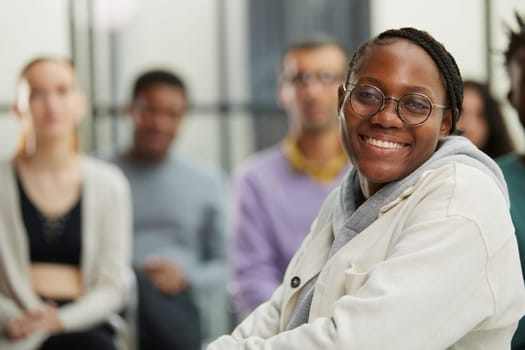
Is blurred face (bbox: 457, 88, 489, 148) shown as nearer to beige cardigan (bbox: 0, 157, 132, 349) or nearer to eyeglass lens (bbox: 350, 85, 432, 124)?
beige cardigan (bbox: 0, 157, 132, 349)

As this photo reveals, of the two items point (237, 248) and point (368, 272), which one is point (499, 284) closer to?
point (368, 272)

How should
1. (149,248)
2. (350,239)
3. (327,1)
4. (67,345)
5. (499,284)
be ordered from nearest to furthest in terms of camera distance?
1. (499,284)
2. (350,239)
3. (67,345)
4. (149,248)
5. (327,1)

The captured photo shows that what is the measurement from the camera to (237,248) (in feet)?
9.45

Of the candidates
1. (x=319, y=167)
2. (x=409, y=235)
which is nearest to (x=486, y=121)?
(x=319, y=167)

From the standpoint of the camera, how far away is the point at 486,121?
2967mm

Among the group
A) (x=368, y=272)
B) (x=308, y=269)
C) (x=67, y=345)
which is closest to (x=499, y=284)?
(x=368, y=272)

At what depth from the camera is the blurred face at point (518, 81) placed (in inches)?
75.1

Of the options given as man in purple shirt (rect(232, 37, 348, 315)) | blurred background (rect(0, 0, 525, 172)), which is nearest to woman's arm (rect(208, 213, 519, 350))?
man in purple shirt (rect(232, 37, 348, 315))

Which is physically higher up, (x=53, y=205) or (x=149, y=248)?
(x=53, y=205)

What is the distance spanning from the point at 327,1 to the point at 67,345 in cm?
218

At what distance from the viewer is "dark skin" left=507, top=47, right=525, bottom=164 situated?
1908 millimetres

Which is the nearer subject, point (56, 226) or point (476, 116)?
point (56, 226)

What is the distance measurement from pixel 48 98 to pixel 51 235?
41 cm

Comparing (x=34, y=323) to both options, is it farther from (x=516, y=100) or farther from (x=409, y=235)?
(x=409, y=235)
